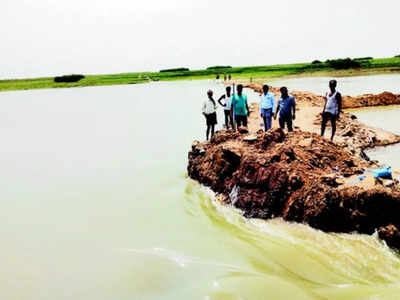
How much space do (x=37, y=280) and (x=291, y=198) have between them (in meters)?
4.03

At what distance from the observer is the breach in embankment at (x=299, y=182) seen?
5.62 meters

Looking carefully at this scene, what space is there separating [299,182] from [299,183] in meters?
0.02

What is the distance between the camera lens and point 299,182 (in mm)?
6625

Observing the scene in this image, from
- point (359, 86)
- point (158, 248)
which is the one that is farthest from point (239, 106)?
point (359, 86)

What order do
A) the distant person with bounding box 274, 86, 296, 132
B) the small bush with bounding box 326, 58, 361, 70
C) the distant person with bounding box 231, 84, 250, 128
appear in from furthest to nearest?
1. the small bush with bounding box 326, 58, 361, 70
2. the distant person with bounding box 231, 84, 250, 128
3. the distant person with bounding box 274, 86, 296, 132

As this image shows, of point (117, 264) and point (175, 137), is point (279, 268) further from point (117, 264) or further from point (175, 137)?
point (175, 137)

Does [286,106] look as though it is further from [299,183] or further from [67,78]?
[67,78]

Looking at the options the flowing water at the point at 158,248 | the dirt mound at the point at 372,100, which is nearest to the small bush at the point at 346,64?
the dirt mound at the point at 372,100

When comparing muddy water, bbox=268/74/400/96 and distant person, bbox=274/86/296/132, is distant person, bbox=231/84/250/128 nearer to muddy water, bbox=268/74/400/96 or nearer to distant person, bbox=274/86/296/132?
distant person, bbox=274/86/296/132

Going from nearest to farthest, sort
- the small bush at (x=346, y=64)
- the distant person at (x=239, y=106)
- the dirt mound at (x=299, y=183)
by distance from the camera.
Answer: the dirt mound at (x=299, y=183)
the distant person at (x=239, y=106)
the small bush at (x=346, y=64)

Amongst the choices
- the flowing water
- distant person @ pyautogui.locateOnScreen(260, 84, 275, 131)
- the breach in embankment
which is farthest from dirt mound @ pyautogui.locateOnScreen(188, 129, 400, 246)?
distant person @ pyautogui.locateOnScreen(260, 84, 275, 131)

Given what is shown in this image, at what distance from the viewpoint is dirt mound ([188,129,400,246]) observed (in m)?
5.62

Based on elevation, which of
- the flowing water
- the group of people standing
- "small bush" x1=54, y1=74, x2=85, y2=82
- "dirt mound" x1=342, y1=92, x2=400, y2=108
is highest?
"small bush" x1=54, y1=74, x2=85, y2=82

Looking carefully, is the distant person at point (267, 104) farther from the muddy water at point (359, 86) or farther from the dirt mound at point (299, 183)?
the muddy water at point (359, 86)
